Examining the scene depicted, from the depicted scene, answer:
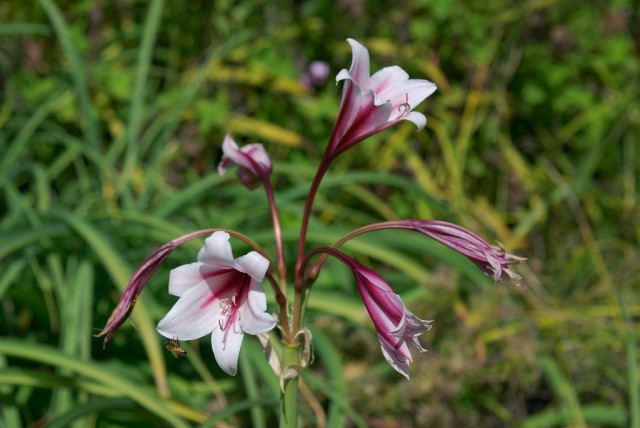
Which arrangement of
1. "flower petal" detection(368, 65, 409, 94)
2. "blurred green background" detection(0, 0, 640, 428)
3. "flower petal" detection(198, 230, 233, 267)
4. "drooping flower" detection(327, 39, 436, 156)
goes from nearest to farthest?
"flower petal" detection(198, 230, 233, 267), "drooping flower" detection(327, 39, 436, 156), "flower petal" detection(368, 65, 409, 94), "blurred green background" detection(0, 0, 640, 428)

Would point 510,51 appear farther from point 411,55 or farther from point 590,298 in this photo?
point 590,298

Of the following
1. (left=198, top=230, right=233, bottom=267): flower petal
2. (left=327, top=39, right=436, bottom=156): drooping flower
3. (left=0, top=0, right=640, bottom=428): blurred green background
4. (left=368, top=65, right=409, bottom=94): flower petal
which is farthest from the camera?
(left=0, top=0, right=640, bottom=428): blurred green background

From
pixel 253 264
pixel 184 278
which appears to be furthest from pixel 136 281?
pixel 253 264

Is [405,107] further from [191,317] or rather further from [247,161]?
[191,317]

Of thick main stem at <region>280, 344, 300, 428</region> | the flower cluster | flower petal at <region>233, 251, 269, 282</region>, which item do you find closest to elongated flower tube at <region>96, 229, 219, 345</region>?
the flower cluster

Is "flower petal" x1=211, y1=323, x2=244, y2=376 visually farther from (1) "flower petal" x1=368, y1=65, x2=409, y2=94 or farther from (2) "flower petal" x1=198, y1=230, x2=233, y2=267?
(1) "flower petal" x1=368, y1=65, x2=409, y2=94

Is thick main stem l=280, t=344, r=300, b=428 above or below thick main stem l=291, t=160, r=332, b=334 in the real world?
below
